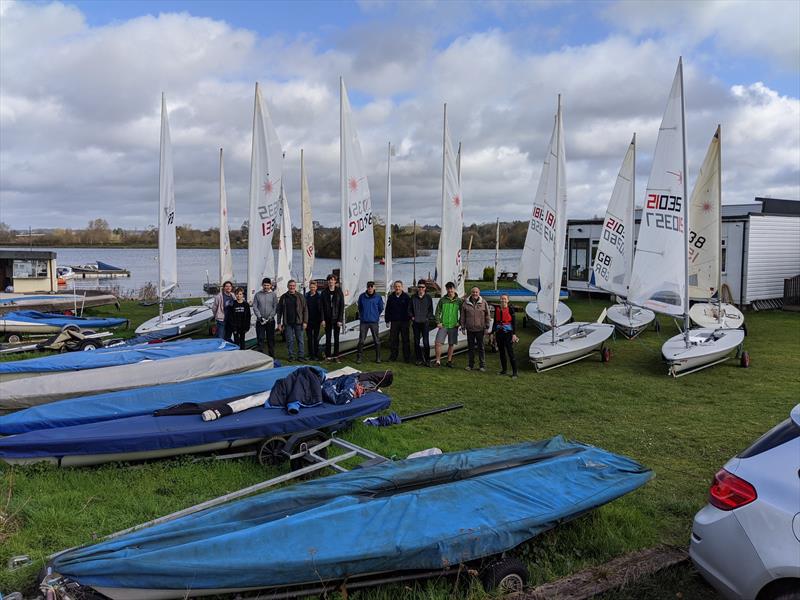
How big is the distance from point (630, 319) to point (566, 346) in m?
4.25

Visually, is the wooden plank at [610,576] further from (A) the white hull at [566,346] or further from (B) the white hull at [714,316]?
(B) the white hull at [714,316]

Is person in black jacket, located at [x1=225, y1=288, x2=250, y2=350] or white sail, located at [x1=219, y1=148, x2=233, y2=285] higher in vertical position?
white sail, located at [x1=219, y1=148, x2=233, y2=285]

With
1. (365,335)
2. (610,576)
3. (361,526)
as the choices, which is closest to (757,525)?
(610,576)

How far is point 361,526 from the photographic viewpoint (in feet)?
12.1

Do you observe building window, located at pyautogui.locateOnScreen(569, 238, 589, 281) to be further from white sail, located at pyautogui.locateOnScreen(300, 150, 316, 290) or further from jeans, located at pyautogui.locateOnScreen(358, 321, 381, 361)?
jeans, located at pyautogui.locateOnScreen(358, 321, 381, 361)

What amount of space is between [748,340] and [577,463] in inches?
467

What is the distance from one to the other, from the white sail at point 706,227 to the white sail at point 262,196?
925 cm

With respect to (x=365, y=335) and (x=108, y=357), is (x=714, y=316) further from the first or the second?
(x=108, y=357)

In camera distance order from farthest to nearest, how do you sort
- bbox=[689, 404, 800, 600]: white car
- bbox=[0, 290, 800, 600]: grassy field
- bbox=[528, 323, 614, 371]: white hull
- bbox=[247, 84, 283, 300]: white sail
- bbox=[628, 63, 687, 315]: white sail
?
bbox=[247, 84, 283, 300]: white sail < bbox=[528, 323, 614, 371]: white hull < bbox=[628, 63, 687, 315]: white sail < bbox=[0, 290, 800, 600]: grassy field < bbox=[689, 404, 800, 600]: white car

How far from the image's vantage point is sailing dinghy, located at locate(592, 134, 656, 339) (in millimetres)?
14719

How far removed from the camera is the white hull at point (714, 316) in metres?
14.1

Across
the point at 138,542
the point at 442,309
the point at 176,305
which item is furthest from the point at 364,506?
the point at 176,305

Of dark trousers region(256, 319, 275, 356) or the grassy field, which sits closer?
the grassy field

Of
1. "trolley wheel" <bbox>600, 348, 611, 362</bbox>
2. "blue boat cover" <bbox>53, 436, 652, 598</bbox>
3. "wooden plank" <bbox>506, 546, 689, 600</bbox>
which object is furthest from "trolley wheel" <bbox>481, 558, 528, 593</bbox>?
"trolley wheel" <bbox>600, 348, 611, 362</bbox>
